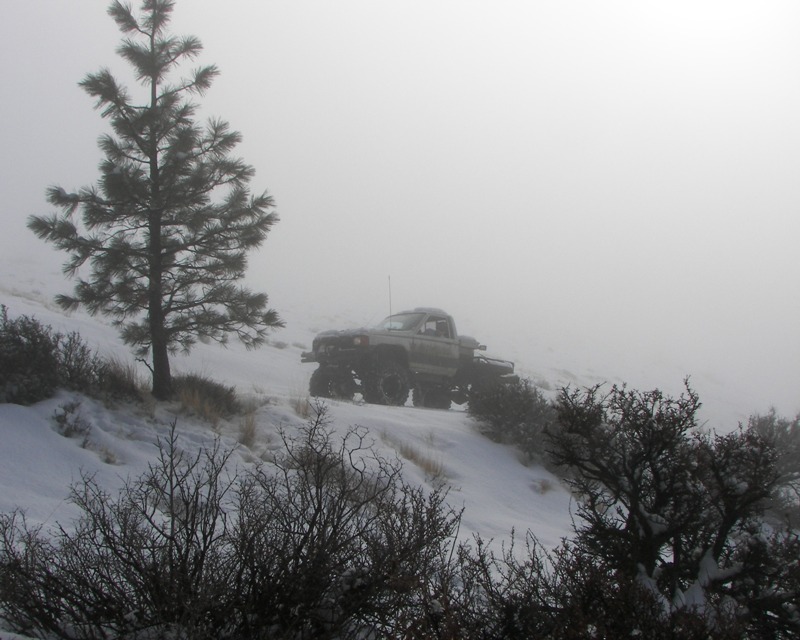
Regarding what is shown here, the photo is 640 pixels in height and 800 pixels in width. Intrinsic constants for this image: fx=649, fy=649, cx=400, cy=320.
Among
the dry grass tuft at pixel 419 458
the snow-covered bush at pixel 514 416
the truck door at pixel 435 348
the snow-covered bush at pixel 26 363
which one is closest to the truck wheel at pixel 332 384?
the truck door at pixel 435 348

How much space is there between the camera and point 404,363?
13.4 meters

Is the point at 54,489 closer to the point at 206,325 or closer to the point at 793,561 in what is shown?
the point at 206,325

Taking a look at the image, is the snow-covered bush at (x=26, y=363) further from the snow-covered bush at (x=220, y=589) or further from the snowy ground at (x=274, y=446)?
the snow-covered bush at (x=220, y=589)

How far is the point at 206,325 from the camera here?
8406 millimetres

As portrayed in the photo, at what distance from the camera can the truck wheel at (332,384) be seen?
13008 millimetres

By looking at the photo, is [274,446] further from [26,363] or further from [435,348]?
[435,348]

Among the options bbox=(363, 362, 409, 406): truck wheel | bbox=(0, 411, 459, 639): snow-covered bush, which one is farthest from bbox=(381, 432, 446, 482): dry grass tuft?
bbox=(0, 411, 459, 639): snow-covered bush

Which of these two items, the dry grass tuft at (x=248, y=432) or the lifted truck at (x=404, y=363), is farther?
the lifted truck at (x=404, y=363)

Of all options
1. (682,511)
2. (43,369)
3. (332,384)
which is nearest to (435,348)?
(332,384)

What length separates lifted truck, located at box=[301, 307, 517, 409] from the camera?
12.7 meters

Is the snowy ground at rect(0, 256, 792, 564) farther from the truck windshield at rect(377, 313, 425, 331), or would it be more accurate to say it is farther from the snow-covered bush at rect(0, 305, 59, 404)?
the truck windshield at rect(377, 313, 425, 331)

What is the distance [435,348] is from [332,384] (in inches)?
92.3

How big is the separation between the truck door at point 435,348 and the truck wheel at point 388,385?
0.54 meters

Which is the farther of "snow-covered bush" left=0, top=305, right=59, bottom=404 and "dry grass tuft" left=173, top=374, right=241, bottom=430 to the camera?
"dry grass tuft" left=173, top=374, right=241, bottom=430
